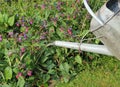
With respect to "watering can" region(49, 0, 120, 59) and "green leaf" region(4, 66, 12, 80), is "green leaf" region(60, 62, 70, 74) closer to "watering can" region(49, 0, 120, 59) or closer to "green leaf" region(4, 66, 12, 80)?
"green leaf" region(4, 66, 12, 80)

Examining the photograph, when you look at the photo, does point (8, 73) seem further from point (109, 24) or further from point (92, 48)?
point (109, 24)

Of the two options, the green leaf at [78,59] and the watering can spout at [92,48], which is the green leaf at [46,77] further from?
the watering can spout at [92,48]

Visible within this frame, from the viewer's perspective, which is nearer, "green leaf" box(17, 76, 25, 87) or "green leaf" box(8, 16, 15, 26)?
"green leaf" box(17, 76, 25, 87)

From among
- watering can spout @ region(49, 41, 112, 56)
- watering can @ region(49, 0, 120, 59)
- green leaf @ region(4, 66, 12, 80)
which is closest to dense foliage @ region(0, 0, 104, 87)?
green leaf @ region(4, 66, 12, 80)

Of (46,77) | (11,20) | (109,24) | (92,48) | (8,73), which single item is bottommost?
(46,77)

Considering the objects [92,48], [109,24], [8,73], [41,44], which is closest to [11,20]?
[41,44]

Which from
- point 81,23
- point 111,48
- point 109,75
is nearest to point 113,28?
point 111,48

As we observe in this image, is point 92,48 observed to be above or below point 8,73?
above

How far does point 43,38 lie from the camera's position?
4309mm

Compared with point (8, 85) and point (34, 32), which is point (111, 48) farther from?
point (34, 32)

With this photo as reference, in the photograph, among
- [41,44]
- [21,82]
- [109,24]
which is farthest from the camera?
[41,44]

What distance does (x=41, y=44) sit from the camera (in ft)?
13.6

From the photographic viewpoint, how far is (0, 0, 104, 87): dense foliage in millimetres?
4055

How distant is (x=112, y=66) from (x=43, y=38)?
78 cm
